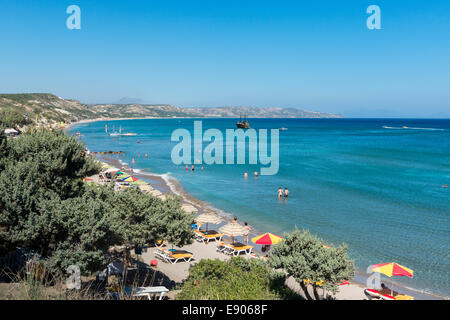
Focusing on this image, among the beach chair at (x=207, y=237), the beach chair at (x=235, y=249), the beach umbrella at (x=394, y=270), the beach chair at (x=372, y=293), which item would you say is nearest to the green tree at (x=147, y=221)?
the beach chair at (x=235, y=249)

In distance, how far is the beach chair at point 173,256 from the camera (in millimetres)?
18000

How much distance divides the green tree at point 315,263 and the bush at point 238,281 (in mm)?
607

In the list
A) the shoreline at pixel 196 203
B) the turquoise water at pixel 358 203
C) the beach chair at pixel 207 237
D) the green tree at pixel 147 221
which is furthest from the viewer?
the beach chair at pixel 207 237

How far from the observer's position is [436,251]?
66.3 feet

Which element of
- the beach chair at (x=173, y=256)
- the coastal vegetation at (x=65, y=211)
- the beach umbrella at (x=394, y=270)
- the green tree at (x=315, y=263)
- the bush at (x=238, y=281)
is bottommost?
the beach chair at (x=173, y=256)

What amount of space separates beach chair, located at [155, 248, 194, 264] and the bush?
245 inches

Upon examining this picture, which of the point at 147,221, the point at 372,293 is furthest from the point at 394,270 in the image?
the point at 147,221

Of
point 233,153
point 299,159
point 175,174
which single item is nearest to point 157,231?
point 175,174

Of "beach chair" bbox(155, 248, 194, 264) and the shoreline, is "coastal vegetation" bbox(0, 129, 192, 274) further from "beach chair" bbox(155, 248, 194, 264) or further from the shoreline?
the shoreline

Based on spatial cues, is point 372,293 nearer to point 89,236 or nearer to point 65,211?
point 89,236

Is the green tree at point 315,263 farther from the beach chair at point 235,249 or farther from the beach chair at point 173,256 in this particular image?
the beach chair at point 235,249

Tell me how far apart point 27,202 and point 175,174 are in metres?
38.1

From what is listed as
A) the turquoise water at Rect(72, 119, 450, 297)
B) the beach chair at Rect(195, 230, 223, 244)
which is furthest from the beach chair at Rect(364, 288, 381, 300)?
the beach chair at Rect(195, 230, 223, 244)
